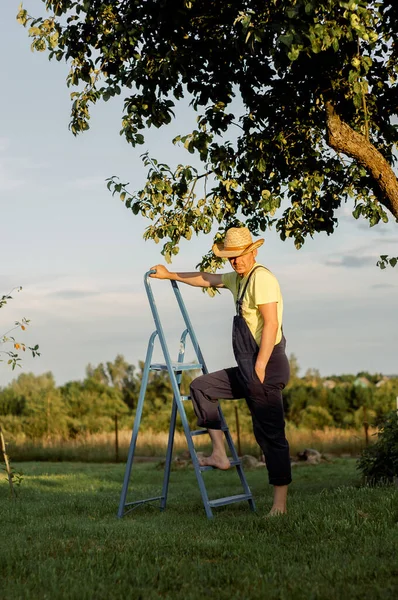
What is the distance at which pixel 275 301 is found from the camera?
25.2 feet

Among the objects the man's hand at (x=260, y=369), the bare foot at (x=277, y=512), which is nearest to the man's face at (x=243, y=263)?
the man's hand at (x=260, y=369)

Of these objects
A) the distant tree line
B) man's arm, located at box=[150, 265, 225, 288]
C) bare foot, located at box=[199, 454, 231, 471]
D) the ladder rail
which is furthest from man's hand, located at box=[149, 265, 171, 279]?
the distant tree line

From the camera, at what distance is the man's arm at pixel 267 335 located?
756 cm

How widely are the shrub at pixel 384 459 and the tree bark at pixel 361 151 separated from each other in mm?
3172

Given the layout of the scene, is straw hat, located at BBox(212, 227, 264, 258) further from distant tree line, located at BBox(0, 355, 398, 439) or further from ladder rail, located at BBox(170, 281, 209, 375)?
distant tree line, located at BBox(0, 355, 398, 439)

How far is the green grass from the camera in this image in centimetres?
516

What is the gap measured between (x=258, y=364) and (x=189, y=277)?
1.66 metres

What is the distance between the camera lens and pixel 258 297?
762cm

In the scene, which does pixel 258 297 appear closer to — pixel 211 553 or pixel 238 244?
pixel 238 244

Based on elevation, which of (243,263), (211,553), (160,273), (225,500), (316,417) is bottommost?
(211,553)

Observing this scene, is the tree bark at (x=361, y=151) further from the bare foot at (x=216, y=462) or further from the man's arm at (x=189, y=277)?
the bare foot at (x=216, y=462)

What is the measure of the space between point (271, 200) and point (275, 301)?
463 cm

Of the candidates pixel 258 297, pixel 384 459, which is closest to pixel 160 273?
pixel 258 297

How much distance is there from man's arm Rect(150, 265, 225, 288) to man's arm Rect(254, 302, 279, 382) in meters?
1.15
